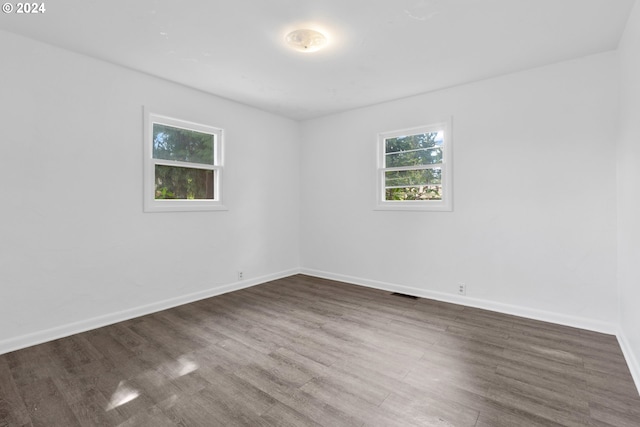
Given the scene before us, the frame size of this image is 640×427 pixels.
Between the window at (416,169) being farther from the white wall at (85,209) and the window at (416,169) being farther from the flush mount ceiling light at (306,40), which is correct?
the white wall at (85,209)

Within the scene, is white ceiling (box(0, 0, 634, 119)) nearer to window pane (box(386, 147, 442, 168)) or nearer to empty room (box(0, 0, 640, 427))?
empty room (box(0, 0, 640, 427))

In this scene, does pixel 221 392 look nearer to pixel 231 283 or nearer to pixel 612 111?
pixel 231 283

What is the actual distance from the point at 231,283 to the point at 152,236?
1.30m

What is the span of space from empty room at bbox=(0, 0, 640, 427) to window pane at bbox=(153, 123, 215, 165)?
0.03 metres

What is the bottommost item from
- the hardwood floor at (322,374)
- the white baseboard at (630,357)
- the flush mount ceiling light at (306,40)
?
the hardwood floor at (322,374)

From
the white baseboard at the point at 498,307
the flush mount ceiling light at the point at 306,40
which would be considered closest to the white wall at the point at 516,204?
the white baseboard at the point at 498,307

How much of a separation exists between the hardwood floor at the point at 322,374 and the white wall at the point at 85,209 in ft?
1.17

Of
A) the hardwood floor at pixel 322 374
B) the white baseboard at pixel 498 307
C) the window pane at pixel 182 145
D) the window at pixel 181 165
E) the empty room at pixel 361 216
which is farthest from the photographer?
Result: the window pane at pixel 182 145

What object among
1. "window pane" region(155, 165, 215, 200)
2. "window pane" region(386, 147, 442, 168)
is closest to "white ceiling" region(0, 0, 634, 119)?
"window pane" region(386, 147, 442, 168)

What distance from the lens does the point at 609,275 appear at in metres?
2.92

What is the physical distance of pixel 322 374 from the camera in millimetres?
2238

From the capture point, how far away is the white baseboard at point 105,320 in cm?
262

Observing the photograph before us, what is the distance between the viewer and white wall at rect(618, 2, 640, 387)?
216 cm

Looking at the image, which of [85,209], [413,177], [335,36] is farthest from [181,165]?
[413,177]
